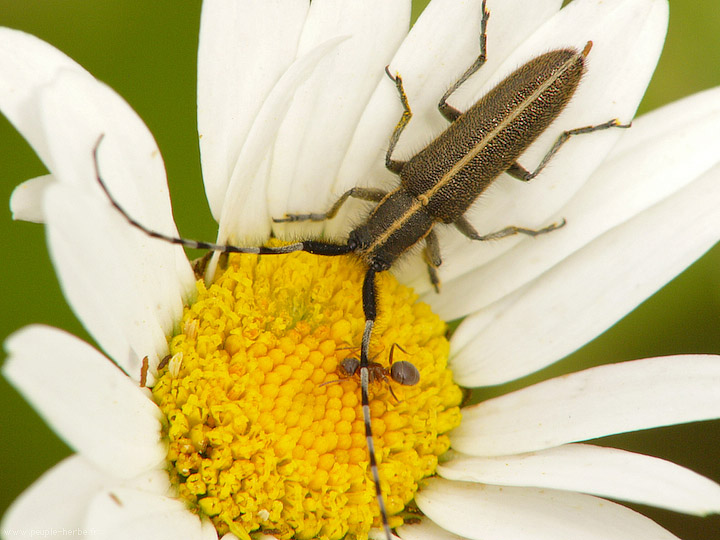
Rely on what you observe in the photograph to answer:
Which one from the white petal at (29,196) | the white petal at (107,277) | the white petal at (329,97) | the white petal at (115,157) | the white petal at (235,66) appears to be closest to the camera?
the white petal at (107,277)

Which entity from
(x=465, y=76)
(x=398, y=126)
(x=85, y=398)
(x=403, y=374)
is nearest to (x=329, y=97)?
(x=398, y=126)

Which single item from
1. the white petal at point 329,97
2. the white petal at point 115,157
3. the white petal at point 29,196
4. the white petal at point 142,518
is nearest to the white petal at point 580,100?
the white petal at point 329,97

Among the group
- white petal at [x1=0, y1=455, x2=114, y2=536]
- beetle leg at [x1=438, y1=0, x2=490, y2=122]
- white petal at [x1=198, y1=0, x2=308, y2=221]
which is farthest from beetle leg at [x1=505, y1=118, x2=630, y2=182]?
white petal at [x1=0, y1=455, x2=114, y2=536]

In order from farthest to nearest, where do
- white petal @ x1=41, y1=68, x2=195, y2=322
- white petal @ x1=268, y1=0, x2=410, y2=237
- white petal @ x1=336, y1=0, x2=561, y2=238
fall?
white petal @ x1=336, y1=0, x2=561, y2=238
white petal @ x1=268, y1=0, x2=410, y2=237
white petal @ x1=41, y1=68, x2=195, y2=322

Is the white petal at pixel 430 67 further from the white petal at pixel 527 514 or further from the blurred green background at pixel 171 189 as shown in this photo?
the white petal at pixel 527 514

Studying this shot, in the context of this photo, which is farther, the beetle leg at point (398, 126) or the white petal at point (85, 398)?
the beetle leg at point (398, 126)

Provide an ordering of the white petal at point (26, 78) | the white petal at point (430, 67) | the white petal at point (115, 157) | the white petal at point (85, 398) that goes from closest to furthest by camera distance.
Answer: the white petal at point (85, 398) < the white petal at point (115, 157) < the white petal at point (26, 78) < the white petal at point (430, 67)

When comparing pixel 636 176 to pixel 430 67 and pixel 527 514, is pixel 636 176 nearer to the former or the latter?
pixel 430 67

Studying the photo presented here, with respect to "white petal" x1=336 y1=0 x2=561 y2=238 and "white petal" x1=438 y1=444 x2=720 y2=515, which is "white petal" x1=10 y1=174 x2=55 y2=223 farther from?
"white petal" x1=438 y1=444 x2=720 y2=515
